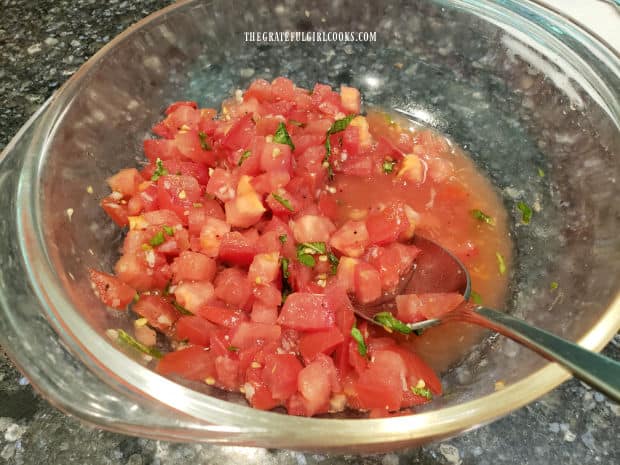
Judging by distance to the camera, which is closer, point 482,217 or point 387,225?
point 387,225

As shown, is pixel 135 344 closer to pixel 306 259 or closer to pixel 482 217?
pixel 306 259

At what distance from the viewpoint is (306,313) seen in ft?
3.96

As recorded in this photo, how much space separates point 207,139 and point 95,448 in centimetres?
94

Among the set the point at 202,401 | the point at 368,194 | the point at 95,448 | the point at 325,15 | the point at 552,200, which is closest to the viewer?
the point at 202,401

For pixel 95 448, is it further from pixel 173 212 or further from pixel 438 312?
pixel 438 312

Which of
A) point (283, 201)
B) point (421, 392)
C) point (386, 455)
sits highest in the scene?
point (283, 201)

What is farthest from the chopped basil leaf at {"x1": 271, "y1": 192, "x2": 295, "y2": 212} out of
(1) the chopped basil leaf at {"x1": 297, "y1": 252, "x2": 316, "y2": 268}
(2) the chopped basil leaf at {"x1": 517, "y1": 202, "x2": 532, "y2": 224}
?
(2) the chopped basil leaf at {"x1": 517, "y1": 202, "x2": 532, "y2": 224}

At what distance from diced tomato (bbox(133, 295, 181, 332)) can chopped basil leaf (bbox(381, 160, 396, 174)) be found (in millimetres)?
835

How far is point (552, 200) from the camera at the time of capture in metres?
1.50

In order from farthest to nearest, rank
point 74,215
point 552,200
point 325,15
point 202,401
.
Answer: point 325,15, point 552,200, point 74,215, point 202,401

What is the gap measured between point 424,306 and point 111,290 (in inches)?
32.2

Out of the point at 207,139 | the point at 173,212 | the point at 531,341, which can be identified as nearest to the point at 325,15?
the point at 207,139

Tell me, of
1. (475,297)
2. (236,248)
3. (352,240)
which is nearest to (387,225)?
(352,240)

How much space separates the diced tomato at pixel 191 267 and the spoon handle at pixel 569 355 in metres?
0.73
